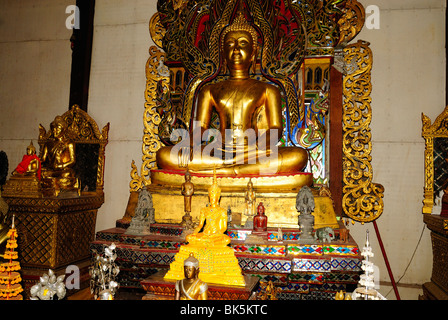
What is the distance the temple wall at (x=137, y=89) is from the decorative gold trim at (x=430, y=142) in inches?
7.2

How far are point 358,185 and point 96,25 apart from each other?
4.36 metres

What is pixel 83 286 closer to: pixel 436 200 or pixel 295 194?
pixel 295 194

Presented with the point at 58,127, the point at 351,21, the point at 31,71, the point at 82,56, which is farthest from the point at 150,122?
the point at 351,21

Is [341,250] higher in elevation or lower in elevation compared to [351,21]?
lower

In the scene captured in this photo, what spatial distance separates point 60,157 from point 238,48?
2.68m

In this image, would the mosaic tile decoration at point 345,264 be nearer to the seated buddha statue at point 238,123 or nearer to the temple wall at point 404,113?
the seated buddha statue at point 238,123

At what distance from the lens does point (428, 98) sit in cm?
462

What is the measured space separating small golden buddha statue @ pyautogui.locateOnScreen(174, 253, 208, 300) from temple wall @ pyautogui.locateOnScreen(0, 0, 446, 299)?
3.00 meters

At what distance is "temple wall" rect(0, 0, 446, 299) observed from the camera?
4.61 m

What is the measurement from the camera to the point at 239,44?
16.5 feet

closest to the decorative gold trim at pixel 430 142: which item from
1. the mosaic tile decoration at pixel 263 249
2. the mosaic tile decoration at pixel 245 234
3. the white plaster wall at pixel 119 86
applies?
the mosaic tile decoration at pixel 245 234

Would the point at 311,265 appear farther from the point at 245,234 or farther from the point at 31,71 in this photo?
the point at 31,71

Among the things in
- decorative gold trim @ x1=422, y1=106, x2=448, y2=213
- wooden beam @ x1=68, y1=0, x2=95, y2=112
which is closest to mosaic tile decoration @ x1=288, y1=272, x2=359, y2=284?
decorative gold trim @ x1=422, y1=106, x2=448, y2=213

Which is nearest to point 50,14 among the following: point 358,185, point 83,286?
point 83,286
